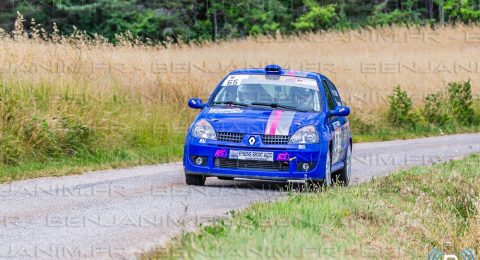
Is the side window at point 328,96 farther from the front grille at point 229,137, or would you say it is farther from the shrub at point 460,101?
the shrub at point 460,101

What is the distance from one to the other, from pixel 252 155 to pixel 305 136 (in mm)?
754

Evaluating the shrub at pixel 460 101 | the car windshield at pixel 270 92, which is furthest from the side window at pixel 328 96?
the shrub at pixel 460 101

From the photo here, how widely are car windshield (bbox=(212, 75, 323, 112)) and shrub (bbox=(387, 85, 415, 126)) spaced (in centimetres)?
1186

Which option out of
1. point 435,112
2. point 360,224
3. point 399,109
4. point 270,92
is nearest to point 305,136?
point 270,92

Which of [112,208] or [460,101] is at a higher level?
[112,208]

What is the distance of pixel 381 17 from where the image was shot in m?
55.7

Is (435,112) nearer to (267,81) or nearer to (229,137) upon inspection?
(267,81)

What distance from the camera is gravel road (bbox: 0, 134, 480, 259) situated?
9.34 m

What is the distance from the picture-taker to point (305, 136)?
13.7m

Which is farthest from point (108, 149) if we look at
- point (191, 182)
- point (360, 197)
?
point (360, 197)

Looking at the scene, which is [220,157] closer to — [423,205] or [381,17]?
[423,205]

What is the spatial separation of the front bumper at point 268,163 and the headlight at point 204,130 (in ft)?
0.25

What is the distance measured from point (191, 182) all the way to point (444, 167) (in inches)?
166

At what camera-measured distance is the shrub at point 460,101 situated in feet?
93.8
